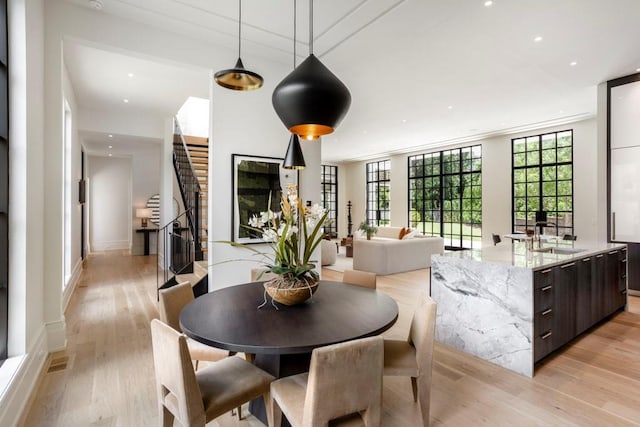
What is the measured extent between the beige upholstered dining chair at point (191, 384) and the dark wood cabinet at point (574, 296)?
2.38 metres

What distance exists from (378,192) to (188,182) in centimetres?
838

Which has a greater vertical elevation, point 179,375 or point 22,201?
point 22,201

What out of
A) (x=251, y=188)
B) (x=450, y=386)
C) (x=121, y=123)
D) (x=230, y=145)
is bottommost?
(x=450, y=386)

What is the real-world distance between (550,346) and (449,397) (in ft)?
4.01

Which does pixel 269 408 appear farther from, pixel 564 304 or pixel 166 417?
pixel 564 304

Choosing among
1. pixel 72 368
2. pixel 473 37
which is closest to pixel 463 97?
pixel 473 37

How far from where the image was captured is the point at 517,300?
2.73 m

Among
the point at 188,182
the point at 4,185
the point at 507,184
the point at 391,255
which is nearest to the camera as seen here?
the point at 4,185

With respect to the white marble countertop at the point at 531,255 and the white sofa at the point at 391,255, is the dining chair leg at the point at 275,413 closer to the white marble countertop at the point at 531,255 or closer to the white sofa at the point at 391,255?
the white marble countertop at the point at 531,255

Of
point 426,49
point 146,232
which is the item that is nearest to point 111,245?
point 146,232

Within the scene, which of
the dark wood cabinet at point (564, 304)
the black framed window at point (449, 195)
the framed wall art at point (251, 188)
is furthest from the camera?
the black framed window at point (449, 195)

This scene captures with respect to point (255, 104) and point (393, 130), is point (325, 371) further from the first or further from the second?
point (393, 130)

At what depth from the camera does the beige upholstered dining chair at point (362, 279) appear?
2825 millimetres

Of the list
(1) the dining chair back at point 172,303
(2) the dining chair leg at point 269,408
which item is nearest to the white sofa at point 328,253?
(1) the dining chair back at point 172,303
